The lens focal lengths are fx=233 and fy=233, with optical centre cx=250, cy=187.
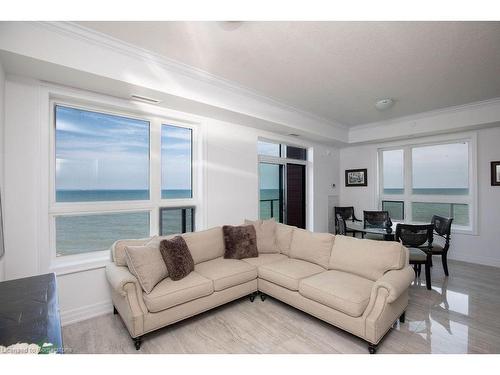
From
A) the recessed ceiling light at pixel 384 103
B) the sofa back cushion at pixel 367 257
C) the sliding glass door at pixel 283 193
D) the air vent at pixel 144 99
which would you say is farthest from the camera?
the sliding glass door at pixel 283 193

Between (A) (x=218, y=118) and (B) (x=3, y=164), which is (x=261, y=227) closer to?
(A) (x=218, y=118)

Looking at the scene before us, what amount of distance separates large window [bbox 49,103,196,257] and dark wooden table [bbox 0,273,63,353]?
3.32 ft

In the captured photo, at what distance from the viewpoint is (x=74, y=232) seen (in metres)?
2.65

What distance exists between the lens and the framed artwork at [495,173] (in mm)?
4090

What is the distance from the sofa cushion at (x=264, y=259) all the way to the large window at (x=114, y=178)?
3.63 ft

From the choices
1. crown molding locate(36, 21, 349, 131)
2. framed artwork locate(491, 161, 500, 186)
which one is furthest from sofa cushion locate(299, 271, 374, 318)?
framed artwork locate(491, 161, 500, 186)

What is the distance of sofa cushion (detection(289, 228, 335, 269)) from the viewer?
9.33 ft

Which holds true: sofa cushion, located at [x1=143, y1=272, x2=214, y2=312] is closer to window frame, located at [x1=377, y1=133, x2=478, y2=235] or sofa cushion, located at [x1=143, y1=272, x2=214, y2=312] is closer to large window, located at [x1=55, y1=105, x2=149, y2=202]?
large window, located at [x1=55, y1=105, x2=149, y2=202]

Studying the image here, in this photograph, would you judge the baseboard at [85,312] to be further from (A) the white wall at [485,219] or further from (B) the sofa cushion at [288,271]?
(A) the white wall at [485,219]

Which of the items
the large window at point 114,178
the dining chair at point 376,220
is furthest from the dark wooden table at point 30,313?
the dining chair at point 376,220

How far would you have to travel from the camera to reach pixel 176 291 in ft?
7.25

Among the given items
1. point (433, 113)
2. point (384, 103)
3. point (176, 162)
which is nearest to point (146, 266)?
point (176, 162)

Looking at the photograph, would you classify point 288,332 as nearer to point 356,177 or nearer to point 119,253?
point 119,253

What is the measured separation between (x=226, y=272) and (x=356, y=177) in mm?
4534
